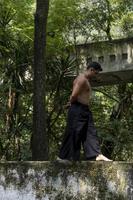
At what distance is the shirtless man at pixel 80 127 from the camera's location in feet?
20.9

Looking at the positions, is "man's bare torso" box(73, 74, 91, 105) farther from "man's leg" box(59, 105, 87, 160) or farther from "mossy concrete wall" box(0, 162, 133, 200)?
"mossy concrete wall" box(0, 162, 133, 200)

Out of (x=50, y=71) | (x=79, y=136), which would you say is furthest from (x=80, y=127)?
(x=50, y=71)

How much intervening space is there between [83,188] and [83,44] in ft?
26.9

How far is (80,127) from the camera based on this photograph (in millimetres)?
6430

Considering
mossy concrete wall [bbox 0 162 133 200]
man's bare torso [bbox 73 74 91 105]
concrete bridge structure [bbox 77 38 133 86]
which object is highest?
concrete bridge structure [bbox 77 38 133 86]

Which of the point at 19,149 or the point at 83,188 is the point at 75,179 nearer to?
the point at 83,188

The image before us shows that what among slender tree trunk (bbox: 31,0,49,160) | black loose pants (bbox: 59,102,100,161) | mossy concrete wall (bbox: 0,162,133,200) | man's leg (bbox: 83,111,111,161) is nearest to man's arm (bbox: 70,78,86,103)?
black loose pants (bbox: 59,102,100,161)

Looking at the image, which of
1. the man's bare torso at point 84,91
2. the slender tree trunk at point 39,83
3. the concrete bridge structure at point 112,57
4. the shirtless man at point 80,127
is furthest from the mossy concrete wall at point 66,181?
the concrete bridge structure at point 112,57

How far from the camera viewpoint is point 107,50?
1352 centimetres

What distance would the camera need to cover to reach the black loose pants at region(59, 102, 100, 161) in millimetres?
6355

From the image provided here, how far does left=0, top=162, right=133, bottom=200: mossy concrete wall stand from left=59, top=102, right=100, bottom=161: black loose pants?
54cm

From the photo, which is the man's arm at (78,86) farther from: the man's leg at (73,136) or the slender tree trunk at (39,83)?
the slender tree trunk at (39,83)

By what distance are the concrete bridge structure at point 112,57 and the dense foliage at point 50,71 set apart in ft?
0.96

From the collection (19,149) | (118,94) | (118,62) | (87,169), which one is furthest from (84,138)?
(118,94)
